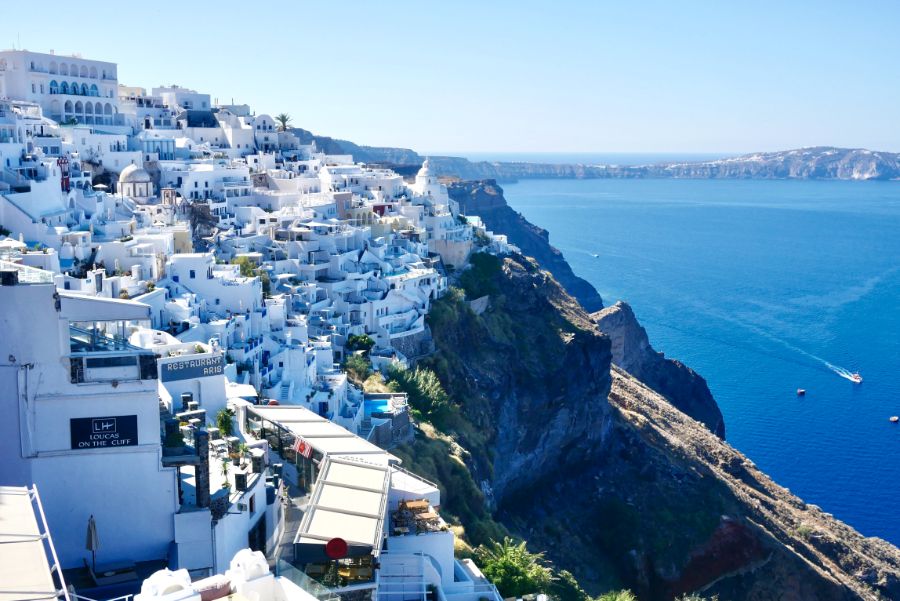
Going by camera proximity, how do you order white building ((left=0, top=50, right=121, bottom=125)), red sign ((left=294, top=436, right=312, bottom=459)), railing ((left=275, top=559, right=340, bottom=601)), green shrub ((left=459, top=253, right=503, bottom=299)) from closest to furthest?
railing ((left=275, top=559, right=340, bottom=601)) < red sign ((left=294, top=436, right=312, bottom=459)) < white building ((left=0, top=50, right=121, bottom=125)) < green shrub ((left=459, top=253, right=503, bottom=299))

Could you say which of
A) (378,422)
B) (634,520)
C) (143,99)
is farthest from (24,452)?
(143,99)

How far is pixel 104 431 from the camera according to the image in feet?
70.0

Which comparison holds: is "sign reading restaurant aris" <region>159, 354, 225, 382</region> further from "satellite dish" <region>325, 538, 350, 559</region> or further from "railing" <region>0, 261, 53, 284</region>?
"satellite dish" <region>325, 538, 350, 559</region>

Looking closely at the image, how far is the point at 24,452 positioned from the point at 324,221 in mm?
42305

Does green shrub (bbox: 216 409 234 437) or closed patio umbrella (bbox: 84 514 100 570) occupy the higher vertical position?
green shrub (bbox: 216 409 234 437)

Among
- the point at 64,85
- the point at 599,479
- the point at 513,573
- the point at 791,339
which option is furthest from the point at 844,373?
the point at 513,573

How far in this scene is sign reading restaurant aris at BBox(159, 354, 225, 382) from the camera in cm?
2822

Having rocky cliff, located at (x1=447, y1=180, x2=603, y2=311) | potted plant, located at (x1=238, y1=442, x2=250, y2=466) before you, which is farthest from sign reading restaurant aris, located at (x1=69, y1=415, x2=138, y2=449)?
rocky cliff, located at (x1=447, y1=180, x2=603, y2=311)

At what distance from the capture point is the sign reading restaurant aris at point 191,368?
2822cm

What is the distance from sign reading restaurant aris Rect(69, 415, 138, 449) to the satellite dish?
4.94 m

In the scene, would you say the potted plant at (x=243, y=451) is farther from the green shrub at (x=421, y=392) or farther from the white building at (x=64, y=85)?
the white building at (x=64, y=85)

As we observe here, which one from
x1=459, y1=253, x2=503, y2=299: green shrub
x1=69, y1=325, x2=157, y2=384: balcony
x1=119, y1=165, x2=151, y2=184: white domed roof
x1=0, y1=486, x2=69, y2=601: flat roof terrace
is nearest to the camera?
x1=0, y1=486, x2=69, y2=601: flat roof terrace

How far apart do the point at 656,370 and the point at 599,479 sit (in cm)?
3515

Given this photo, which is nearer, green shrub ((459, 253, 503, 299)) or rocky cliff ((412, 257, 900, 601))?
rocky cliff ((412, 257, 900, 601))
